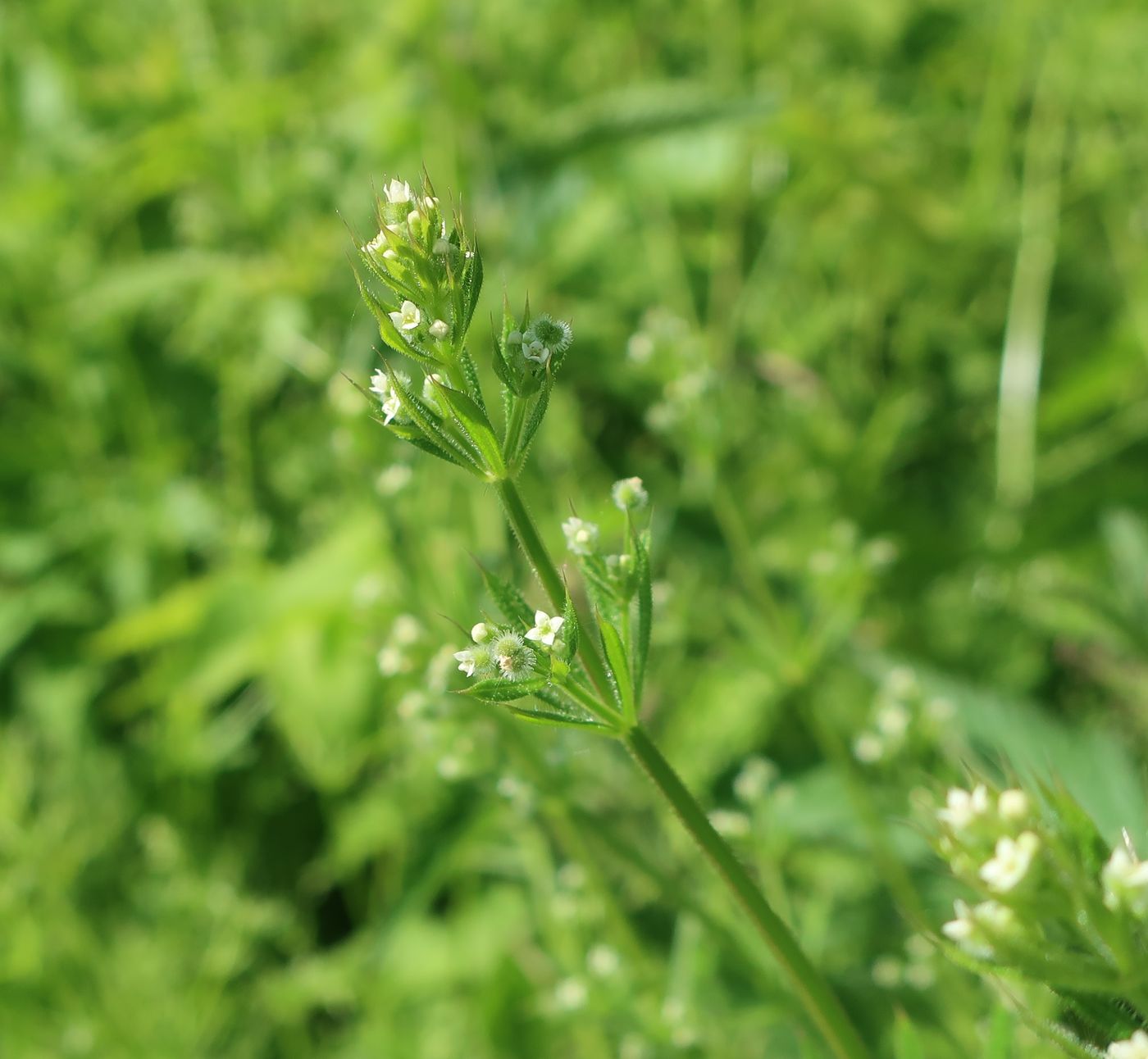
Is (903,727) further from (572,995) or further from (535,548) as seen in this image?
(535,548)

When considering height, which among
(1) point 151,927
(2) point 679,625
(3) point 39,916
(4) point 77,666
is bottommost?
(1) point 151,927

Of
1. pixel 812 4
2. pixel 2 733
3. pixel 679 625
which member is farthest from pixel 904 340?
pixel 2 733

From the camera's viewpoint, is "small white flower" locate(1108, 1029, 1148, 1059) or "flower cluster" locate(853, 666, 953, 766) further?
"flower cluster" locate(853, 666, 953, 766)

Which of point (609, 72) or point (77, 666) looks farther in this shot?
point (609, 72)

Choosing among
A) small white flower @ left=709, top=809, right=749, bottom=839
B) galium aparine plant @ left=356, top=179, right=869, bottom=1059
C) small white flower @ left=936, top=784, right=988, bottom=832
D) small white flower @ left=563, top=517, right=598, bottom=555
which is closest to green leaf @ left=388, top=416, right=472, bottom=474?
galium aparine plant @ left=356, top=179, right=869, bottom=1059

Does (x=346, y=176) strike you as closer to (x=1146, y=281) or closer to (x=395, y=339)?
(x=1146, y=281)

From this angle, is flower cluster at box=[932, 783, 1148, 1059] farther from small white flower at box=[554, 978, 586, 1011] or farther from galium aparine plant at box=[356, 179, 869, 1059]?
small white flower at box=[554, 978, 586, 1011]

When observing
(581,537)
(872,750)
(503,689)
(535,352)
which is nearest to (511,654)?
(503,689)
